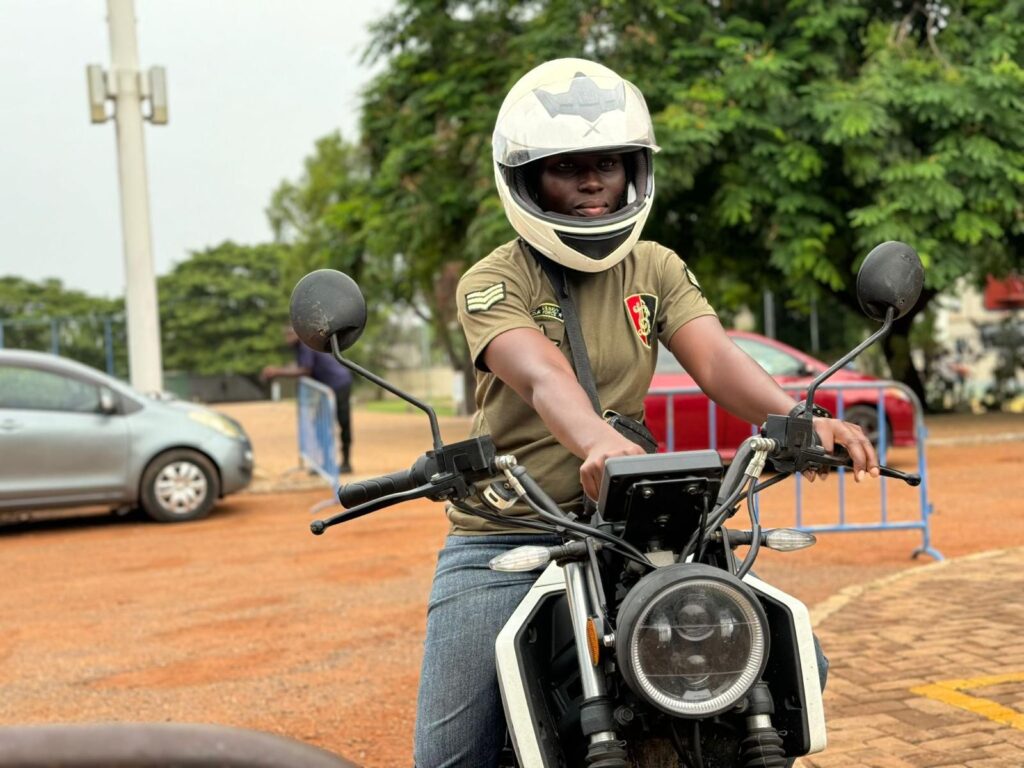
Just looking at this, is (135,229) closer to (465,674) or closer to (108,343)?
(108,343)

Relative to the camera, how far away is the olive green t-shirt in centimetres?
271

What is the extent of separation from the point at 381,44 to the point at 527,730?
64.0 feet

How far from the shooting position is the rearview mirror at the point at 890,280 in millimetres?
2482

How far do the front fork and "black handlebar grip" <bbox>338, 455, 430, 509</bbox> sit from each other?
35 cm

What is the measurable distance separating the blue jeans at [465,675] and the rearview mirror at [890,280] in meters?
0.90

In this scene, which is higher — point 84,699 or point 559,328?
point 559,328

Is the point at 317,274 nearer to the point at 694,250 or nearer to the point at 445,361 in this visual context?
the point at 694,250

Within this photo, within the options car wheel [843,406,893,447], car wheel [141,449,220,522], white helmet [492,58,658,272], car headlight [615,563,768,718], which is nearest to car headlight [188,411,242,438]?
car wheel [141,449,220,522]

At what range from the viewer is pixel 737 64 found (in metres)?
17.3

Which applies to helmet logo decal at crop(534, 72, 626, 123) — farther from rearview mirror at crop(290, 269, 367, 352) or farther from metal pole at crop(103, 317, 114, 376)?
metal pole at crop(103, 317, 114, 376)

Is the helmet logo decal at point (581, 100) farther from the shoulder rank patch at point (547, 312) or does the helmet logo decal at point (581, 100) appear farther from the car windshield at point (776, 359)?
the car windshield at point (776, 359)

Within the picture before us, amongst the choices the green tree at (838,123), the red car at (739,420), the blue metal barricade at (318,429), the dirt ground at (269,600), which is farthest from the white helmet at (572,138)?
the green tree at (838,123)

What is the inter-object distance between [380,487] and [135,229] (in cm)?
1323

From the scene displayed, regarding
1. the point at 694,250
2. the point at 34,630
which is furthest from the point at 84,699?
the point at 694,250
